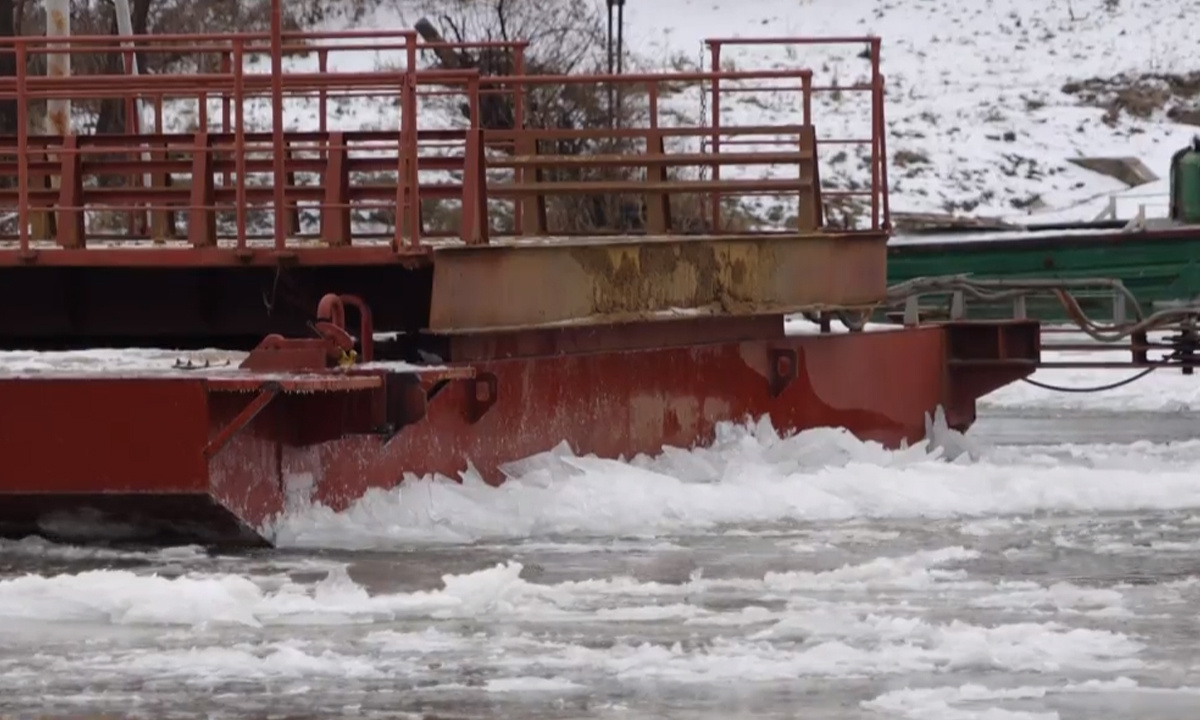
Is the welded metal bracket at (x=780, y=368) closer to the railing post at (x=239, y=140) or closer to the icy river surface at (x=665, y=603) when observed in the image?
the icy river surface at (x=665, y=603)

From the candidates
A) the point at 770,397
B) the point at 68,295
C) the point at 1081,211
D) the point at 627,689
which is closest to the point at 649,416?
the point at 770,397

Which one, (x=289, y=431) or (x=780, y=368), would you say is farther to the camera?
(x=780, y=368)

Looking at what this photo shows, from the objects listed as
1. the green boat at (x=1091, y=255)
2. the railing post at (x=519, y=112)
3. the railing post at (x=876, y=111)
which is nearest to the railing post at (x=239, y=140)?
the railing post at (x=519, y=112)

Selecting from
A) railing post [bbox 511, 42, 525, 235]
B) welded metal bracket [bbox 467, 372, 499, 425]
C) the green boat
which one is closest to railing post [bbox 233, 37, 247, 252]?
welded metal bracket [bbox 467, 372, 499, 425]

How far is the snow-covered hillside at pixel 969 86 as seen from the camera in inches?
1519

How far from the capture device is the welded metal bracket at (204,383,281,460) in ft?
36.9

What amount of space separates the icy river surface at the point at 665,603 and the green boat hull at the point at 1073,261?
1104cm

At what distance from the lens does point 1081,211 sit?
36.7 m

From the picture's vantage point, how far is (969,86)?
1731 inches

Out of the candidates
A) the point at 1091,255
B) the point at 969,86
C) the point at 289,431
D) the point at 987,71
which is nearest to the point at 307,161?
the point at 289,431

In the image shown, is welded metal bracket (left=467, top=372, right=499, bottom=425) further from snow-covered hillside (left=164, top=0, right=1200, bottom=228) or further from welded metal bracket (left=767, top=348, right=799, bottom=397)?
snow-covered hillside (left=164, top=0, right=1200, bottom=228)

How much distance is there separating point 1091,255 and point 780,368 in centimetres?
1130

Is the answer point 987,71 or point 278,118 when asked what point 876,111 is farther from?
point 987,71

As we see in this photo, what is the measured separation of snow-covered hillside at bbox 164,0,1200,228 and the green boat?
7348 millimetres
